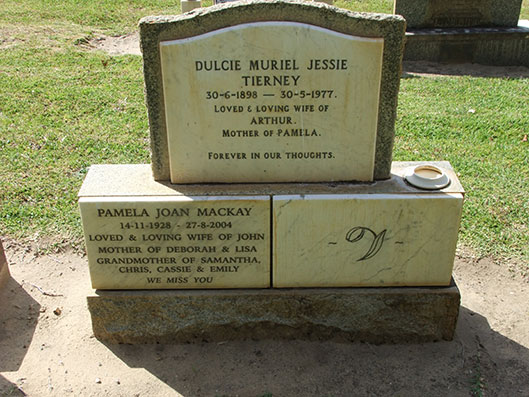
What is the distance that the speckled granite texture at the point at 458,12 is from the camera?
949cm

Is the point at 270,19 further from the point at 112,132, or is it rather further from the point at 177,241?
the point at 112,132

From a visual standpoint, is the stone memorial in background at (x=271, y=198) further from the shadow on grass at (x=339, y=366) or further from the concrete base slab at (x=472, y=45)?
the concrete base slab at (x=472, y=45)

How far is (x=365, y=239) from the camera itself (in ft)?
11.7

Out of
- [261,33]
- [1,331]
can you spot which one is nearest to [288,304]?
[261,33]

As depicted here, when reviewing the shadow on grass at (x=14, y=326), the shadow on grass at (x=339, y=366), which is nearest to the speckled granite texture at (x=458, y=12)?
the shadow on grass at (x=339, y=366)

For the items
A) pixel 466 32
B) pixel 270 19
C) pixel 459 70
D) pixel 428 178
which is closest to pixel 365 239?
pixel 428 178

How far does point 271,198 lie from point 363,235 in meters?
0.62

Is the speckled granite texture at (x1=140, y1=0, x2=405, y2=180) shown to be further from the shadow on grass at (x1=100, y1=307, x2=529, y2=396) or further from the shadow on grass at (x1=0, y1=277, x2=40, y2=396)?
the shadow on grass at (x1=0, y1=277, x2=40, y2=396)

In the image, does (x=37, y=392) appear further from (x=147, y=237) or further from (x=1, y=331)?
(x=147, y=237)

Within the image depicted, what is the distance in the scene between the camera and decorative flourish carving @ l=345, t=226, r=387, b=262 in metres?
3.55

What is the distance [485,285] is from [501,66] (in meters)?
6.33

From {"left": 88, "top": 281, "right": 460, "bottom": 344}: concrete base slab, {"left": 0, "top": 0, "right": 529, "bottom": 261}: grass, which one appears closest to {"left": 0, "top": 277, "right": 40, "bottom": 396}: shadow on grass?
{"left": 88, "top": 281, "right": 460, "bottom": 344}: concrete base slab

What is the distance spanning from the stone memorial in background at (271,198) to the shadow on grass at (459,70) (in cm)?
581

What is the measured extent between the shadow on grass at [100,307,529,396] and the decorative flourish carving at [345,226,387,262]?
0.66 m
